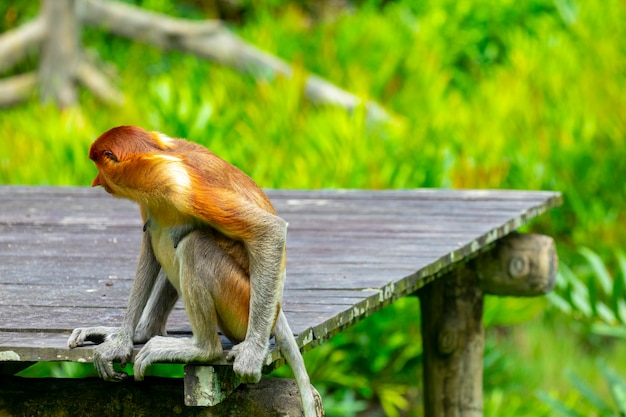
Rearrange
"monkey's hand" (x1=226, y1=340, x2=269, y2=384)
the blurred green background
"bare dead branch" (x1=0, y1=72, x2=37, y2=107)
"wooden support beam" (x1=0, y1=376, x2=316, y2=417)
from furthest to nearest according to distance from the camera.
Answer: "bare dead branch" (x1=0, y1=72, x2=37, y2=107)
the blurred green background
"wooden support beam" (x1=0, y1=376, x2=316, y2=417)
"monkey's hand" (x1=226, y1=340, x2=269, y2=384)

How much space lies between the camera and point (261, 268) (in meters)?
2.31

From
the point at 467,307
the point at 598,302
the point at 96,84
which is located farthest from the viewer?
the point at 96,84

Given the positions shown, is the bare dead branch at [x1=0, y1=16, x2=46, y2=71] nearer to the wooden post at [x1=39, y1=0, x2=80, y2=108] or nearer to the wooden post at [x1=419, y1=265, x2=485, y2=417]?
the wooden post at [x1=39, y1=0, x2=80, y2=108]

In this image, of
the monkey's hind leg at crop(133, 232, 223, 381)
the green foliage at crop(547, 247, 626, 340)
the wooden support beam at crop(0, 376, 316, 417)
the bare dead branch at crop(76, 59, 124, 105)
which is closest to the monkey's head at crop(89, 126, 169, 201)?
the monkey's hind leg at crop(133, 232, 223, 381)

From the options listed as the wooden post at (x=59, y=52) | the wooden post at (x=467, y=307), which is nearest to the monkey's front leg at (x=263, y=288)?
the wooden post at (x=467, y=307)

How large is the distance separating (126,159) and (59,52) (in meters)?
6.06

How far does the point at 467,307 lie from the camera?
→ 4684 mm

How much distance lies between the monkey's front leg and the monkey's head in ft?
0.86

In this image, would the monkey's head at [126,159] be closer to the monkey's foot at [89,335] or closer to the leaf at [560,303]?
the monkey's foot at [89,335]

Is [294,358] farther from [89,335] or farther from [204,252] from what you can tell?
[89,335]

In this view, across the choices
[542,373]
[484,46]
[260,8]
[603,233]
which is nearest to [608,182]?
[603,233]

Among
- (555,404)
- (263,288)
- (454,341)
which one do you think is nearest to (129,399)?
(263,288)

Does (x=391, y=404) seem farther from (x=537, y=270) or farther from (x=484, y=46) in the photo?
(x=484, y=46)

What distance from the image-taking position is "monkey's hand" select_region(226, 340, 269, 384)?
228 cm
